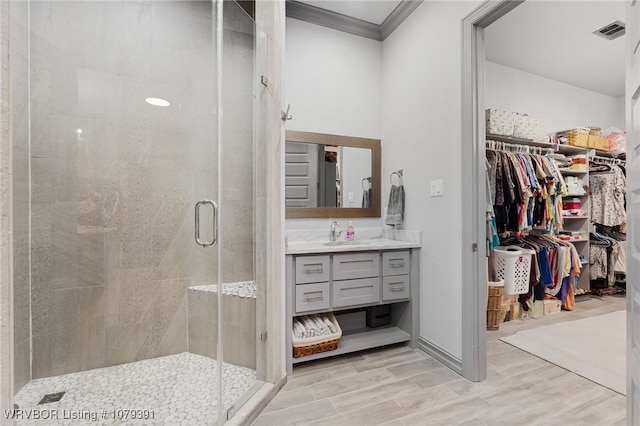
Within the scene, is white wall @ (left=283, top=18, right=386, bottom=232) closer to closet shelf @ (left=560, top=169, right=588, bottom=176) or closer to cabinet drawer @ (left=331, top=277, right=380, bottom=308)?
cabinet drawer @ (left=331, top=277, right=380, bottom=308)

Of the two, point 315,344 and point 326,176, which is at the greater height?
point 326,176

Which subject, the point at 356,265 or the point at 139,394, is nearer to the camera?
the point at 139,394

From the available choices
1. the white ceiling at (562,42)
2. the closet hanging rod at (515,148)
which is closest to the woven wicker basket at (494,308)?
the closet hanging rod at (515,148)

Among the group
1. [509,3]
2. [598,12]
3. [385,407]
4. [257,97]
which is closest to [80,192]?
[257,97]

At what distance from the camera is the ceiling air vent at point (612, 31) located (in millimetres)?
2685

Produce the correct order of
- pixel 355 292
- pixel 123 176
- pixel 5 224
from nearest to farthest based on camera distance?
pixel 5 224 < pixel 123 176 < pixel 355 292

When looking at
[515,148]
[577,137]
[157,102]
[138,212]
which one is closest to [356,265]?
[138,212]

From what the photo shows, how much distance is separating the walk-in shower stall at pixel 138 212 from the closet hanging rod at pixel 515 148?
2.27 m

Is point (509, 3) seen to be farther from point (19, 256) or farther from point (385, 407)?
point (19, 256)

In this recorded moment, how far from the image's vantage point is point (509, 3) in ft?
5.60

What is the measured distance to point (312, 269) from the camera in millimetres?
2045

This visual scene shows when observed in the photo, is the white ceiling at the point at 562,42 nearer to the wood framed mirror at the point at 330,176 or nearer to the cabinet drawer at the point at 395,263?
the wood framed mirror at the point at 330,176

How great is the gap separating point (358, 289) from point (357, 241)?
1.93ft

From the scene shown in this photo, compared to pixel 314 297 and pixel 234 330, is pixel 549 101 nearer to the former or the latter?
pixel 314 297
